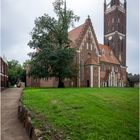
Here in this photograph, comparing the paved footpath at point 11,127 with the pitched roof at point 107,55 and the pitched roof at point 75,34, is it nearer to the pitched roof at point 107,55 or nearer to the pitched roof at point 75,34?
the pitched roof at point 75,34

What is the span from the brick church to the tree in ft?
24.8

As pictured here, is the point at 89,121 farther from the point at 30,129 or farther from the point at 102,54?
the point at 102,54

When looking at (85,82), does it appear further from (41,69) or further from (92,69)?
(41,69)

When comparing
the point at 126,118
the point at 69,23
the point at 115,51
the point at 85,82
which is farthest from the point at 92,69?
the point at 126,118

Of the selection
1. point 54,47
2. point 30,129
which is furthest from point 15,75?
point 30,129

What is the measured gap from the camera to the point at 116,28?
68.9 metres

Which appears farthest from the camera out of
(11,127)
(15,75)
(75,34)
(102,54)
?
(15,75)

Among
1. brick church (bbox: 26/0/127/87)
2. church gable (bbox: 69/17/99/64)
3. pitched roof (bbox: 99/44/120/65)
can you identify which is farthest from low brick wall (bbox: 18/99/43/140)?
pitched roof (bbox: 99/44/120/65)

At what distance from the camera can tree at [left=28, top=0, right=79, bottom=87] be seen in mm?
35500

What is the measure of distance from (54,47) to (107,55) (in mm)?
29819

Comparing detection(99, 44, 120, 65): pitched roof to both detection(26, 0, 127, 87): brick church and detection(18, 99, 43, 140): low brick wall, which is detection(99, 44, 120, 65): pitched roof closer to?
detection(26, 0, 127, 87): brick church

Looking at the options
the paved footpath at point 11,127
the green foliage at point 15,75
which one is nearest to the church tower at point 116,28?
the green foliage at point 15,75

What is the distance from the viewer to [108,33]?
71.2 metres

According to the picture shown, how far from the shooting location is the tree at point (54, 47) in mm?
35500
